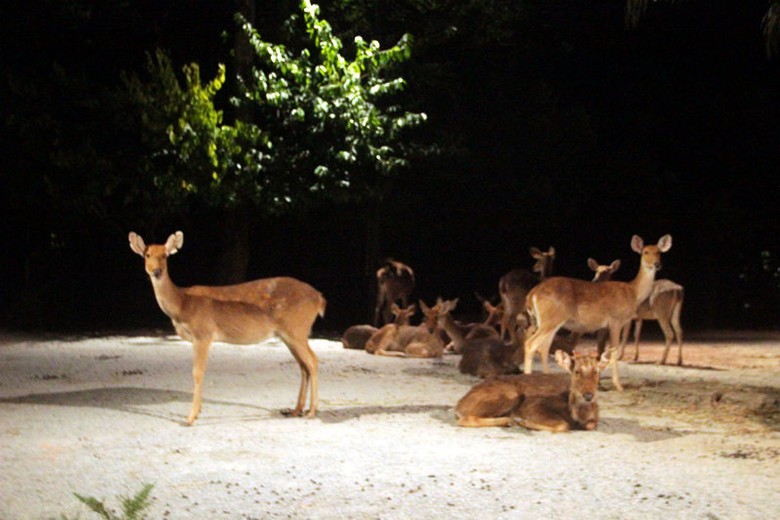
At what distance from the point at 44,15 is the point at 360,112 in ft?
20.8

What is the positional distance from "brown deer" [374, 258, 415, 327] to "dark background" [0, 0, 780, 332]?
538 mm

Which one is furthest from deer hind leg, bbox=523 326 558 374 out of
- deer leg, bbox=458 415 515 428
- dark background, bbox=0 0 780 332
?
dark background, bbox=0 0 780 332

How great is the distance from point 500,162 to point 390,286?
4.32 m

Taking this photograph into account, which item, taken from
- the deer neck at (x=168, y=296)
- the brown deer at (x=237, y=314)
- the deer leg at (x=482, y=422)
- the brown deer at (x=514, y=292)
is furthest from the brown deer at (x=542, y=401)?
the brown deer at (x=514, y=292)

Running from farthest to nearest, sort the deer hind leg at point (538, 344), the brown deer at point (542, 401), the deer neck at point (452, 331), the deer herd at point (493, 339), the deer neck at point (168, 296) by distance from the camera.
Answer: the deer neck at point (452, 331), the deer hind leg at point (538, 344), the deer neck at point (168, 296), the deer herd at point (493, 339), the brown deer at point (542, 401)

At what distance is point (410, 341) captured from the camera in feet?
53.3

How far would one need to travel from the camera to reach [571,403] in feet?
31.7

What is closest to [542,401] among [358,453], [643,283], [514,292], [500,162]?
[358,453]

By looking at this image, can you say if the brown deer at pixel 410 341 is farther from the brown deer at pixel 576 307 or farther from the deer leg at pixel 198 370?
the deer leg at pixel 198 370

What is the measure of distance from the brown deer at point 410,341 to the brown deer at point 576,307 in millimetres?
2813

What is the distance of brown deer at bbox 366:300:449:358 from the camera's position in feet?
52.6

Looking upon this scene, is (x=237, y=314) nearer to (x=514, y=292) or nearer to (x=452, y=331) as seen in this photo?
(x=452, y=331)

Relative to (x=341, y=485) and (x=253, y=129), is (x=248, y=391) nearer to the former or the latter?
(x=341, y=485)

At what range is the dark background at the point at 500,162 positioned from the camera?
21562mm
